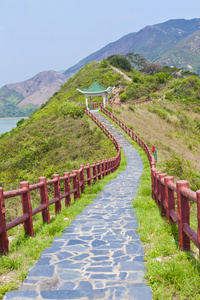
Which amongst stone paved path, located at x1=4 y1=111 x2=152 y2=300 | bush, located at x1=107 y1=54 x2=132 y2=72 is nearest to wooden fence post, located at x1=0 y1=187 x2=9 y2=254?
stone paved path, located at x1=4 y1=111 x2=152 y2=300

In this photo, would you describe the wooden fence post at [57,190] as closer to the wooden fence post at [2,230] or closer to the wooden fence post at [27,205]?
the wooden fence post at [27,205]

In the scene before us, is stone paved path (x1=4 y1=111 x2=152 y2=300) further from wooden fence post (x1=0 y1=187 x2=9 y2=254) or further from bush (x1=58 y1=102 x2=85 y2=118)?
bush (x1=58 y1=102 x2=85 y2=118)

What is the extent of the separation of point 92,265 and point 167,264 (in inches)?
42.4

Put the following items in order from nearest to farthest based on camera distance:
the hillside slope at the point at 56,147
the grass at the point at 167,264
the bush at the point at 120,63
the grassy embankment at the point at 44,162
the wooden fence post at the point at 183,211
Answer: the grass at the point at 167,264 → the wooden fence post at the point at 183,211 → the grassy embankment at the point at 44,162 → the hillside slope at the point at 56,147 → the bush at the point at 120,63

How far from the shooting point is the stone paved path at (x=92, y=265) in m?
3.37

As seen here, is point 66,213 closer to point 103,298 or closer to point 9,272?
point 9,272

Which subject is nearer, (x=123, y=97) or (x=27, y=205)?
(x=27, y=205)

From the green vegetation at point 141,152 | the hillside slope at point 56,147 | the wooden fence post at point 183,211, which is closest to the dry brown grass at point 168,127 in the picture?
the green vegetation at point 141,152

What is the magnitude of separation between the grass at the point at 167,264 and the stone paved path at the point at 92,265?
13 cm

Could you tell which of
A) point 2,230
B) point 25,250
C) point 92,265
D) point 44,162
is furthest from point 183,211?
point 44,162

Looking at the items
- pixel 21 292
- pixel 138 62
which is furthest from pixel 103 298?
pixel 138 62

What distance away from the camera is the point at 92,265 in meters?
→ 4.19

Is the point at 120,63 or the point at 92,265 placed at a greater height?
the point at 120,63

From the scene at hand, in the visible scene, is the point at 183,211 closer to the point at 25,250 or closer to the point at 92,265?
the point at 92,265
